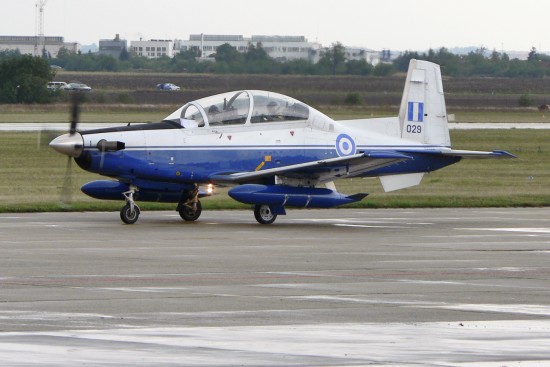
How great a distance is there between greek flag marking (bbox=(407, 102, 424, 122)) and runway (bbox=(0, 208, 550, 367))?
2266 millimetres

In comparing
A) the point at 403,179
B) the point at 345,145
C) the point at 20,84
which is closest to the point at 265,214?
the point at 345,145

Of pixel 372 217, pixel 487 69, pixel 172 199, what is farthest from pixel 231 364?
pixel 487 69

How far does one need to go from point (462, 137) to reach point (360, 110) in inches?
→ 219

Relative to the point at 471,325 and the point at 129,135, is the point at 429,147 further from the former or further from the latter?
the point at 471,325

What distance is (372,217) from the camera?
22.5 meters

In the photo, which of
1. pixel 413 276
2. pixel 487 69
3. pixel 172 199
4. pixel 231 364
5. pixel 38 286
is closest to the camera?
pixel 231 364

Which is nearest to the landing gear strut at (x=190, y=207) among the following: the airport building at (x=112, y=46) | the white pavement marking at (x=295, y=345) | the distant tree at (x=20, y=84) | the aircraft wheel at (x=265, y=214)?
the aircraft wheel at (x=265, y=214)

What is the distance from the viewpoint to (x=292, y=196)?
20.2 m

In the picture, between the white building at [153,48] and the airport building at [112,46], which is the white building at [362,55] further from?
the airport building at [112,46]

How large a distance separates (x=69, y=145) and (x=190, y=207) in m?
2.64

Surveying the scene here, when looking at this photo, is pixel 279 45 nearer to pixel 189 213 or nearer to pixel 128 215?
pixel 189 213

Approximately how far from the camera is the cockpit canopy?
20641 mm

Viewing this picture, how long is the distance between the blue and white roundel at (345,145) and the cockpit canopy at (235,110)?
0.98 m

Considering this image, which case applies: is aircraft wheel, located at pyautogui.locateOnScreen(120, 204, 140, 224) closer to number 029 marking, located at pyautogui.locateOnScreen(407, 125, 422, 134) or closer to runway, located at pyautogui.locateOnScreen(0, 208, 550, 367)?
runway, located at pyautogui.locateOnScreen(0, 208, 550, 367)
